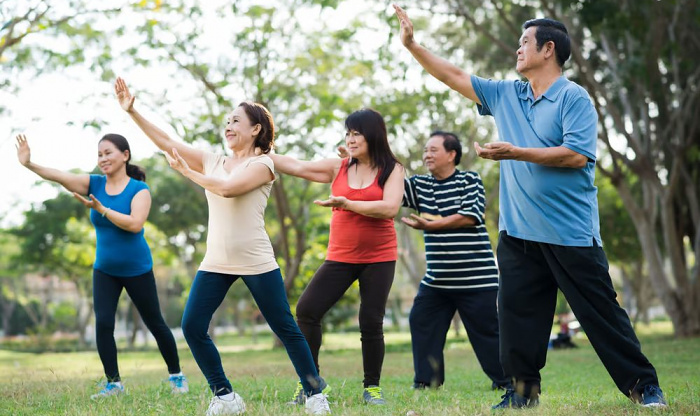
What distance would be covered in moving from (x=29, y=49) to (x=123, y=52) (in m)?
2.09

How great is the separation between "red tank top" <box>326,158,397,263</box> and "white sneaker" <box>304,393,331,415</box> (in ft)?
4.23

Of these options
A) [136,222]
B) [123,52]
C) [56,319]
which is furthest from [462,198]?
[56,319]

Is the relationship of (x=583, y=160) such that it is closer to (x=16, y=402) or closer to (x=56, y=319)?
(x=16, y=402)

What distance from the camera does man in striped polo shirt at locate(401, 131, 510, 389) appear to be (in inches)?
275

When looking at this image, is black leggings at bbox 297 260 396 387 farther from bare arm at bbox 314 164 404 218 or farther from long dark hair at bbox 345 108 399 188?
long dark hair at bbox 345 108 399 188

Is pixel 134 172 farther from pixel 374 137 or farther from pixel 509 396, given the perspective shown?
pixel 509 396

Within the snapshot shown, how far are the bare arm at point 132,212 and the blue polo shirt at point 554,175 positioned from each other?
3.15m

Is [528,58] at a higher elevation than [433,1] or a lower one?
lower

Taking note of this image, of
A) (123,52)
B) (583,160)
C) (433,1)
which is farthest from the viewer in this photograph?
(123,52)

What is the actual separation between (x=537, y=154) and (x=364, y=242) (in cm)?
184

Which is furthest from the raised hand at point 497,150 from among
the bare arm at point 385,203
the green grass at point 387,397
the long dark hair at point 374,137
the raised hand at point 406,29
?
the long dark hair at point 374,137

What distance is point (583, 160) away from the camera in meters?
4.55

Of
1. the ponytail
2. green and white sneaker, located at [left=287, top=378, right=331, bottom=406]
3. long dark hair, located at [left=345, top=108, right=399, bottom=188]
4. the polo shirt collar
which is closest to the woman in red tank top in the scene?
long dark hair, located at [left=345, top=108, right=399, bottom=188]

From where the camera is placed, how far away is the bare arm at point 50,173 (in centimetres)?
673
